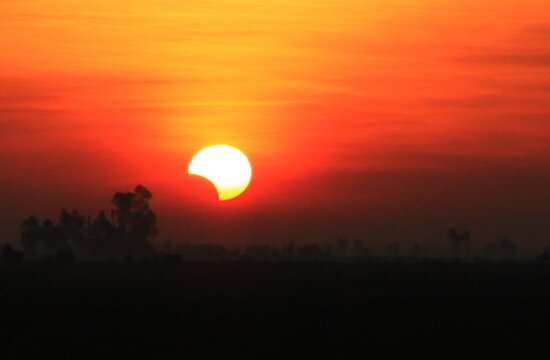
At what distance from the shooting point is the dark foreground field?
3031cm

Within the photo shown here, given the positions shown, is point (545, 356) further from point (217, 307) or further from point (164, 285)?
point (164, 285)

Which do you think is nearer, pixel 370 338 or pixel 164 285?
pixel 370 338

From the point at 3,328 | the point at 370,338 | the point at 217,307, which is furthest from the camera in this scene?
the point at 217,307

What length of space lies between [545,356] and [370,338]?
5.47 meters

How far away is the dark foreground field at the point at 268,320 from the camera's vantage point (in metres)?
30.3

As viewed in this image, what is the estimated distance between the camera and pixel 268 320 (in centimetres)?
3862

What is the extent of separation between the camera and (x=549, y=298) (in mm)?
53312

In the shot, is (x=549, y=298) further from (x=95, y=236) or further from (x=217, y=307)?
(x=95, y=236)

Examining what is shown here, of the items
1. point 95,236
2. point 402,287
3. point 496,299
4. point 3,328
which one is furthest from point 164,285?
point 95,236

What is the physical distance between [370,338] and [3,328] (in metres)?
9.21

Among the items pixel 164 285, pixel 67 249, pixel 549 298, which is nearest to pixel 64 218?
pixel 67 249

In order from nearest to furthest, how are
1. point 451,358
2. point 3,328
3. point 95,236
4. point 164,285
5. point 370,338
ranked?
point 451,358, point 370,338, point 3,328, point 164,285, point 95,236

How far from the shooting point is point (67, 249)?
630 feet

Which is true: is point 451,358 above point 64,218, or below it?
below
